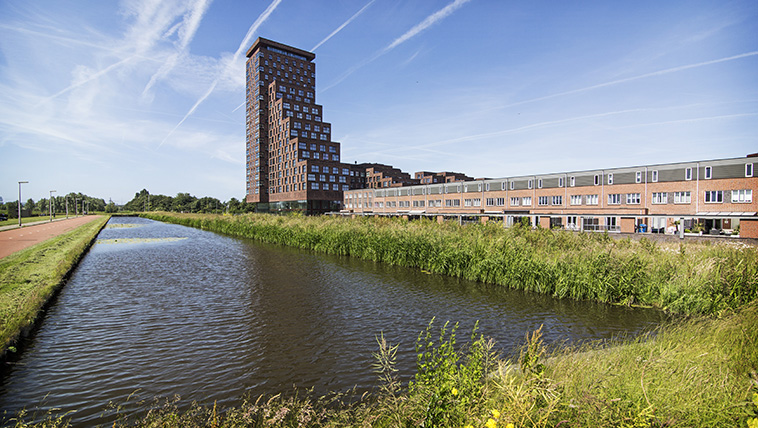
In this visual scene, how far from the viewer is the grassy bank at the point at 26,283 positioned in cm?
911

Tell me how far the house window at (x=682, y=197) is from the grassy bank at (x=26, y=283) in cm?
6460

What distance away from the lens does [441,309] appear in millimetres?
12375

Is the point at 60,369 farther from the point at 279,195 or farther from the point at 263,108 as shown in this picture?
the point at 263,108

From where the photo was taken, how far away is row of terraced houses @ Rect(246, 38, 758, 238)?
44.2 metres

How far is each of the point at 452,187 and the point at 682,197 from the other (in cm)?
3940

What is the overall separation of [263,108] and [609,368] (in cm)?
11805

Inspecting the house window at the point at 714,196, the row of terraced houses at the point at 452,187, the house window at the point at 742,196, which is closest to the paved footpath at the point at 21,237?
the row of terraced houses at the point at 452,187

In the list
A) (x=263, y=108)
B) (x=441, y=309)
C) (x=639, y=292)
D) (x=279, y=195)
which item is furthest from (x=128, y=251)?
(x=263, y=108)

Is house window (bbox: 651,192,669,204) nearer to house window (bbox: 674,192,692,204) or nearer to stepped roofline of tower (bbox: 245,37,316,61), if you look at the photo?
house window (bbox: 674,192,692,204)

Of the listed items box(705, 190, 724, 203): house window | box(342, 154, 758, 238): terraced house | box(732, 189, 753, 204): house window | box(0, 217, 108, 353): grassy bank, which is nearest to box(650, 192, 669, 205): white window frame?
box(342, 154, 758, 238): terraced house

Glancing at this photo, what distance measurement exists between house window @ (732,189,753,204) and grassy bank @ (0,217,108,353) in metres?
64.8

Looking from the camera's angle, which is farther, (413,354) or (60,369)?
(413,354)

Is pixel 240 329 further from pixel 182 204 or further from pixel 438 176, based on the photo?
pixel 182 204

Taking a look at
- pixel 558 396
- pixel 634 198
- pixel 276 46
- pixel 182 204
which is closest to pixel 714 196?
pixel 634 198
